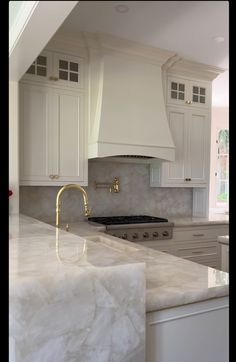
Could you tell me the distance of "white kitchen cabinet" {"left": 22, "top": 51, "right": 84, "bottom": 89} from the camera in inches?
100

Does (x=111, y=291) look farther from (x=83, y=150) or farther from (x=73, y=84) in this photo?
(x=73, y=84)

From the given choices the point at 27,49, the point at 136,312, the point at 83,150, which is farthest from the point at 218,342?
the point at 83,150

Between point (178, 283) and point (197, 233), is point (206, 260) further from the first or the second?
point (178, 283)

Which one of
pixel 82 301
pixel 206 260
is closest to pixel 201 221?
pixel 206 260

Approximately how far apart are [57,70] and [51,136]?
58cm

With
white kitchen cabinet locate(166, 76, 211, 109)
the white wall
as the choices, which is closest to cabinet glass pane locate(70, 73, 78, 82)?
the white wall

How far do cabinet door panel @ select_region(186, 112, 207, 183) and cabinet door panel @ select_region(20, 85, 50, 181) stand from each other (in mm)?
1638

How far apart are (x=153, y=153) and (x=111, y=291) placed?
7.21 feet

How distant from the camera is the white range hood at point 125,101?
2689 mm

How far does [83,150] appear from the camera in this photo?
9.04ft

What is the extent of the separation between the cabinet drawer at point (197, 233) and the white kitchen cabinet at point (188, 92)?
4.47ft

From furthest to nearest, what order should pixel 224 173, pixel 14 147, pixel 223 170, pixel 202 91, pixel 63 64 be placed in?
1. pixel 202 91
2. pixel 63 64
3. pixel 14 147
4. pixel 223 170
5. pixel 224 173

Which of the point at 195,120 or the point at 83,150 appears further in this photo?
the point at 195,120

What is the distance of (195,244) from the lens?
3.13 meters
